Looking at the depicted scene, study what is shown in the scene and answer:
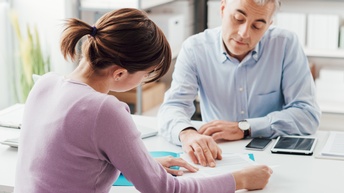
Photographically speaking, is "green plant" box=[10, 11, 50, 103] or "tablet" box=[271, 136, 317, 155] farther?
"green plant" box=[10, 11, 50, 103]

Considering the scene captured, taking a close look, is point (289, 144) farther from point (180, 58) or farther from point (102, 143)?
point (102, 143)

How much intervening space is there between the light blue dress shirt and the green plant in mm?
1510

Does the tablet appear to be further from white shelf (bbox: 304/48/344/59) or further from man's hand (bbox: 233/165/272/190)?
white shelf (bbox: 304/48/344/59)

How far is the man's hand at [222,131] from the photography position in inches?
92.9

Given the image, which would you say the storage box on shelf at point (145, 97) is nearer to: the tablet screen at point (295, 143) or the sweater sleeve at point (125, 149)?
the tablet screen at point (295, 143)

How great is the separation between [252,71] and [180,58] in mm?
293

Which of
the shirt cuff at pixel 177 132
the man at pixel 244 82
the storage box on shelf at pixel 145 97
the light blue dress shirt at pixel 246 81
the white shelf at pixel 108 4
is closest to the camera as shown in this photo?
the shirt cuff at pixel 177 132

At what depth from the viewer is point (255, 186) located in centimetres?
191

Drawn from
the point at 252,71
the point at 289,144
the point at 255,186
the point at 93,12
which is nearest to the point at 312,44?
the point at 93,12

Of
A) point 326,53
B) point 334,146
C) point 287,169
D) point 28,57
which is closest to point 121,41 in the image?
point 287,169

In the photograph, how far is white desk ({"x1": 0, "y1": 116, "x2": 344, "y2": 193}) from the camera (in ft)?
6.33

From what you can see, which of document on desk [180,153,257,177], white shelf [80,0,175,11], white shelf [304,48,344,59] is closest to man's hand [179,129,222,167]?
document on desk [180,153,257,177]

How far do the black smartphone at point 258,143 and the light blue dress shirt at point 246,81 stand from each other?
0.15 metres

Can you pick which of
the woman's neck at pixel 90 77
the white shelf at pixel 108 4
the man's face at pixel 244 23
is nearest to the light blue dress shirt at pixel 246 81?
the man's face at pixel 244 23
